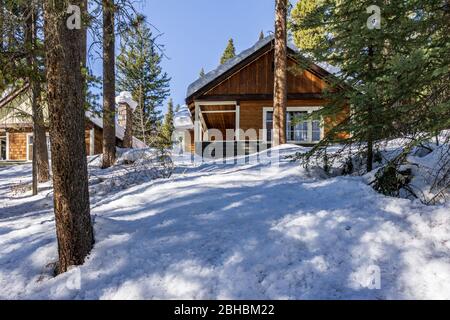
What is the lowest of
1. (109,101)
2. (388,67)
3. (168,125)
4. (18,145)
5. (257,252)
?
(257,252)

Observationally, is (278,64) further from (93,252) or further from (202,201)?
(93,252)

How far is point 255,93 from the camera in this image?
1564cm

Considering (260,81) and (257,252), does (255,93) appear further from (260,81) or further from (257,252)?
(257,252)

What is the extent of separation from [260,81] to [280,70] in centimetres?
432

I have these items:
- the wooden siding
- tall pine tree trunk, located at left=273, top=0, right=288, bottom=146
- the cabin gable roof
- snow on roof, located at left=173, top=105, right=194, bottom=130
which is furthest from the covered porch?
snow on roof, located at left=173, top=105, right=194, bottom=130

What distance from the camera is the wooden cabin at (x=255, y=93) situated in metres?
15.4

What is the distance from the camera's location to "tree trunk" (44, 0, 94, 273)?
3.54m

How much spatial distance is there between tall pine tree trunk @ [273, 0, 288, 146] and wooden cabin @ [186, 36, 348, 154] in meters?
3.66

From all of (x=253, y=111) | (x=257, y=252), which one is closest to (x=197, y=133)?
(x=253, y=111)

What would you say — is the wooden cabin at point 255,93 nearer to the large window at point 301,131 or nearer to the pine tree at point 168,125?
the large window at point 301,131

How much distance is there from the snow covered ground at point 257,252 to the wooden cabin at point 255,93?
10874mm
